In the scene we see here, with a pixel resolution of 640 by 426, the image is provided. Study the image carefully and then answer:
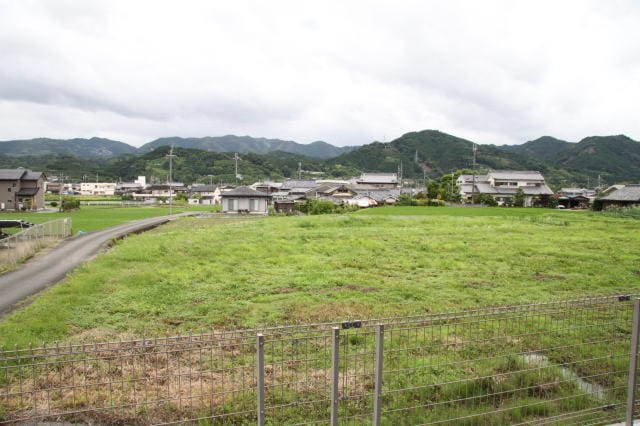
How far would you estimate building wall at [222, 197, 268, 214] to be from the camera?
49447 mm

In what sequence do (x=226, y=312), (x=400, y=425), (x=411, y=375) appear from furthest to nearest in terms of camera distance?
1. (x=226, y=312)
2. (x=411, y=375)
3. (x=400, y=425)

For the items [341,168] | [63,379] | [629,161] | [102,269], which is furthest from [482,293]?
[629,161]

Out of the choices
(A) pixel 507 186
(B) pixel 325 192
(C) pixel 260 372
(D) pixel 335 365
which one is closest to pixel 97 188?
(B) pixel 325 192

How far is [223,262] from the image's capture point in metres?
14.7

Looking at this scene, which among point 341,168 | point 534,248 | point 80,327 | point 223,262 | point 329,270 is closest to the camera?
point 80,327

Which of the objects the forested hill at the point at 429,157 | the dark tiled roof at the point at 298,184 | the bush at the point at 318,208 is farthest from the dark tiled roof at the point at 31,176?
the forested hill at the point at 429,157

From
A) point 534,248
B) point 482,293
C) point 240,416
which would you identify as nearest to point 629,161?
point 534,248

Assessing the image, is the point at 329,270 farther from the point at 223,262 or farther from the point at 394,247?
the point at 394,247

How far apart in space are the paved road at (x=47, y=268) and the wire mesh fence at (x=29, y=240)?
49 centimetres

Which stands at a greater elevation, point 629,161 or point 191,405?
point 629,161

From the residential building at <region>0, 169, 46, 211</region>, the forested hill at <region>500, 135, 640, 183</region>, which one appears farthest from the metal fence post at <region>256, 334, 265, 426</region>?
the forested hill at <region>500, 135, 640, 183</region>

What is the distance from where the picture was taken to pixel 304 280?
11.9 meters

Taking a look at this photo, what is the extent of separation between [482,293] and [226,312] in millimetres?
6266

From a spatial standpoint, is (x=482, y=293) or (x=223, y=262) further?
(x=223, y=262)
